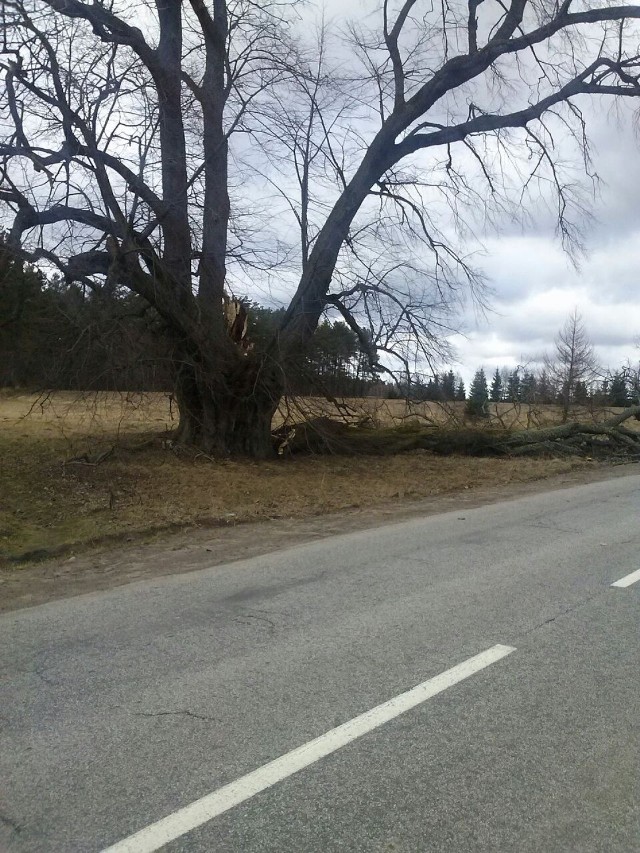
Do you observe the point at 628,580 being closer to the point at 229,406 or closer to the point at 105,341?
the point at 105,341

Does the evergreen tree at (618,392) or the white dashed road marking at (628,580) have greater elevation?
the evergreen tree at (618,392)

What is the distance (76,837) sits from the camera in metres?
3.27

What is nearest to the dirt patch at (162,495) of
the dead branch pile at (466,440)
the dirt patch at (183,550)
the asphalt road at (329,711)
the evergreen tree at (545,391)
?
the dirt patch at (183,550)

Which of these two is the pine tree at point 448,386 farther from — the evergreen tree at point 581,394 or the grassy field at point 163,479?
the evergreen tree at point 581,394

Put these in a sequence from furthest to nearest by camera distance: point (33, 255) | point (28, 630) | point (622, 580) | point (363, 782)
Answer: point (33, 255) < point (622, 580) < point (28, 630) < point (363, 782)

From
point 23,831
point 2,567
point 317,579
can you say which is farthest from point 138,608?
point 23,831

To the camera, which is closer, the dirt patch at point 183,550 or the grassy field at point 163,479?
the dirt patch at point 183,550

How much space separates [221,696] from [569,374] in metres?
33.2

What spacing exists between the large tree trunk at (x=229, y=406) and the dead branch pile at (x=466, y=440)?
1.05m

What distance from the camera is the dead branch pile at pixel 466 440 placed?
59.6 ft

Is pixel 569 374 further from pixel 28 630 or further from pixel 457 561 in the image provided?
pixel 28 630

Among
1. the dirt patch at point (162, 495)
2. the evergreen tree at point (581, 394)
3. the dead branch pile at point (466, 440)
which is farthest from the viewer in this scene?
the evergreen tree at point (581, 394)

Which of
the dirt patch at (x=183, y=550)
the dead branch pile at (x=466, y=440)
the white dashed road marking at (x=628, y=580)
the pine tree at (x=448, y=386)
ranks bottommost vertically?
the dirt patch at (x=183, y=550)

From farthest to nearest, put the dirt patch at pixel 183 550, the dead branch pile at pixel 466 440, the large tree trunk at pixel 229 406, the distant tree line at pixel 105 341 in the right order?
the dead branch pile at pixel 466 440 → the large tree trunk at pixel 229 406 → the distant tree line at pixel 105 341 → the dirt patch at pixel 183 550
